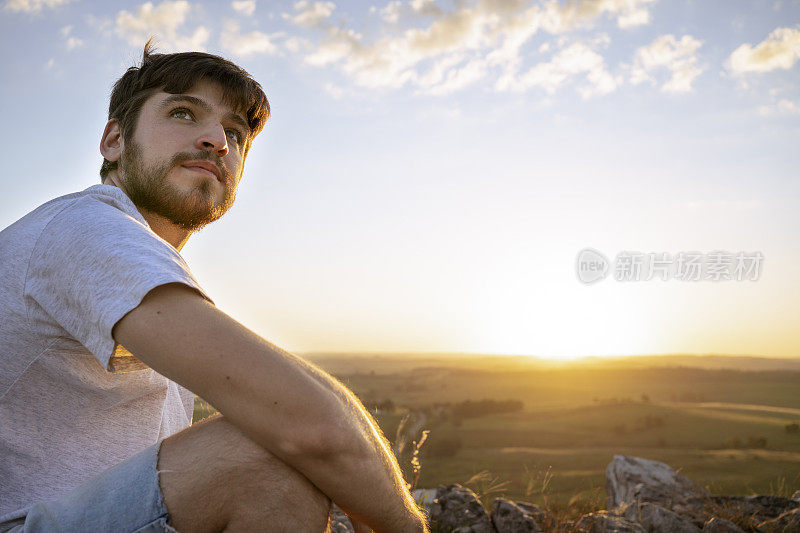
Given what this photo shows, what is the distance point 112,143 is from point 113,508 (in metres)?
2.07

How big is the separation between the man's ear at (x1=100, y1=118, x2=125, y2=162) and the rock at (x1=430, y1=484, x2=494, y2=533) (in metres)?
3.07

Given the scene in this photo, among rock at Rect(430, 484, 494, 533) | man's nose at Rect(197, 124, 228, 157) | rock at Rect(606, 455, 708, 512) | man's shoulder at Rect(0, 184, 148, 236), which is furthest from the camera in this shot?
rock at Rect(606, 455, 708, 512)

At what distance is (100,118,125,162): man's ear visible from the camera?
280 centimetres

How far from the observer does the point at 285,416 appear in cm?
137

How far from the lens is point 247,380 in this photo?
137 cm

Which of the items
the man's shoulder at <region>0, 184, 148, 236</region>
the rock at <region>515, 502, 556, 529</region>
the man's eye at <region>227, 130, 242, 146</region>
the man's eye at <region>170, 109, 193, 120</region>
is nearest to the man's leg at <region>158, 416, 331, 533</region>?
the man's shoulder at <region>0, 184, 148, 236</region>

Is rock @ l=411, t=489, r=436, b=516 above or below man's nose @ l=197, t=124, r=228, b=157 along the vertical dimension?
below

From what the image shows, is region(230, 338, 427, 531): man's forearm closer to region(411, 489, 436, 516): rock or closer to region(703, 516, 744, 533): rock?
region(411, 489, 436, 516): rock

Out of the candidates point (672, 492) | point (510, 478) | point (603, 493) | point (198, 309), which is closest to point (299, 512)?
point (198, 309)

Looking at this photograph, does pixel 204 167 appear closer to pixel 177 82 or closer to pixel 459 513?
pixel 177 82

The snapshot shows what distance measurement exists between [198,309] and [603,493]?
5101 millimetres

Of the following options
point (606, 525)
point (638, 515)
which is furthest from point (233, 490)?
point (638, 515)

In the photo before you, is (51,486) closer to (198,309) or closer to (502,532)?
(198,309)

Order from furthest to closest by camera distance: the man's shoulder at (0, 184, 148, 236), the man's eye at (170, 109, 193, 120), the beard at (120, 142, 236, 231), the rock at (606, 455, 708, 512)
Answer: the rock at (606, 455, 708, 512), the man's eye at (170, 109, 193, 120), the beard at (120, 142, 236, 231), the man's shoulder at (0, 184, 148, 236)
